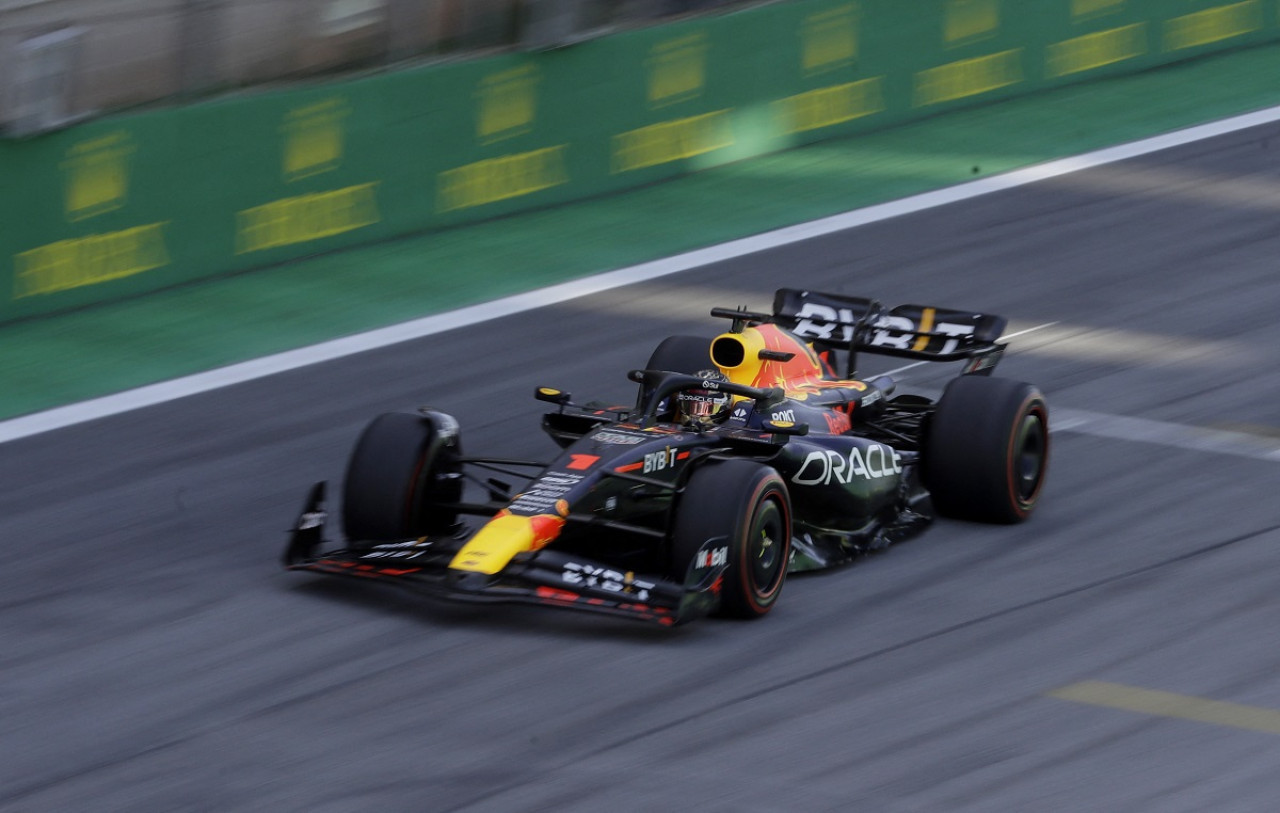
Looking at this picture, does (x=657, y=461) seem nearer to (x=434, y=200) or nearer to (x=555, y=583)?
(x=555, y=583)

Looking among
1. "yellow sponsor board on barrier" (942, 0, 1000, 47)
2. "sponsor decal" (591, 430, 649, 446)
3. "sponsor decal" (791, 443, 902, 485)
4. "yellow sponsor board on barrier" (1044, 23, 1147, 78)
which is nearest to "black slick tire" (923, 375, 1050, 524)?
"sponsor decal" (791, 443, 902, 485)

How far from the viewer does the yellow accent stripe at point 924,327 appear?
412 inches

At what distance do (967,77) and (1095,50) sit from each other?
1.68 metres

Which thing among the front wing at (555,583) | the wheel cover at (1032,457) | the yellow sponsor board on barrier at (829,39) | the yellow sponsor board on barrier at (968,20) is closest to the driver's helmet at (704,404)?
the front wing at (555,583)

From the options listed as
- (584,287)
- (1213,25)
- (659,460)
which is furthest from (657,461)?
(1213,25)

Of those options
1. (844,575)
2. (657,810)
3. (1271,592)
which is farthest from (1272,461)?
(657,810)

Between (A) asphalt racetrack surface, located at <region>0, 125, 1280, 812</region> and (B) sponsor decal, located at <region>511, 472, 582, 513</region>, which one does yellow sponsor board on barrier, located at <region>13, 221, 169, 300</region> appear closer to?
(A) asphalt racetrack surface, located at <region>0, 125, 1280, 812</region>

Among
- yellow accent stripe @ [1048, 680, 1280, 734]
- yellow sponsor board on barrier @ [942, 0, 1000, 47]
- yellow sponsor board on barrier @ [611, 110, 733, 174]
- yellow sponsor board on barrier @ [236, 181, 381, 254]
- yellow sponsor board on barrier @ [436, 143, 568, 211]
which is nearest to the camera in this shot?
yellow accent stripe @ [1048, 680, 1280, 734]

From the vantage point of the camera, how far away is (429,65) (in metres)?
15.6

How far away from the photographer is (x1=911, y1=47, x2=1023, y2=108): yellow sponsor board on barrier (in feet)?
61.6

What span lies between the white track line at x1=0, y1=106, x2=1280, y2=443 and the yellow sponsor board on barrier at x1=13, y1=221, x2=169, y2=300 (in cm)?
151

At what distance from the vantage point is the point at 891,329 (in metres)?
10.5

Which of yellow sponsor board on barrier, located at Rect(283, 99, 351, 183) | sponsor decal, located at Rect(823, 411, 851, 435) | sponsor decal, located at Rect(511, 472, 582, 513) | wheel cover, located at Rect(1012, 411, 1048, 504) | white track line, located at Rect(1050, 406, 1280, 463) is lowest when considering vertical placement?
white track line, located at Rect(1050, 406, 1280, 463)

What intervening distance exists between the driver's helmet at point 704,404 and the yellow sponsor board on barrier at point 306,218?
6.44 m
